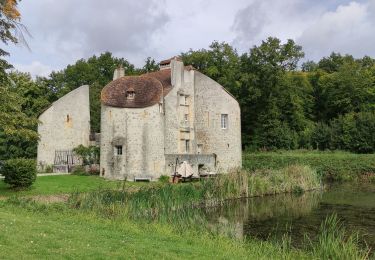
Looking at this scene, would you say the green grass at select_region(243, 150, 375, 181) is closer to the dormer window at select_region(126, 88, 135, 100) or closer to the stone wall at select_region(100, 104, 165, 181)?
the stone wall at select_region(100, 104, 165, 181)

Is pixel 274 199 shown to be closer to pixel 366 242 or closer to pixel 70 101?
pixel 366 242

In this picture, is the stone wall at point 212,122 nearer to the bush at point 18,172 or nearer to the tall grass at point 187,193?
the tall grass at point 187,193

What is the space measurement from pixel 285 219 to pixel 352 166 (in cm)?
2097

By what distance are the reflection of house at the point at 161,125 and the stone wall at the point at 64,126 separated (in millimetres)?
75

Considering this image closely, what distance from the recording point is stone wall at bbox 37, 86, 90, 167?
3406cm

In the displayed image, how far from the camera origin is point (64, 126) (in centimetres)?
3488

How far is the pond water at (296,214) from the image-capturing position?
53.5ft

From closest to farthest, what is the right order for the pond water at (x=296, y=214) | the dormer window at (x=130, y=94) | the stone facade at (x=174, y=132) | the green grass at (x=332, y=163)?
the pond water at (x=296, y=214), the stone facade at (x=174, y=132), the dormer window at (x=130, y=94), the green grass at (x=332, y=163)

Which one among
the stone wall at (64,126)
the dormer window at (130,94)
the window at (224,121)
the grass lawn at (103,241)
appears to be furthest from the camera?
the window at (224,121)

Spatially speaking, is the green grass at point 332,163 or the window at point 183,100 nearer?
the window at point 183,100

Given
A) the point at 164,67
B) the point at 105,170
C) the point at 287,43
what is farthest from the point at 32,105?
the point at 287,43

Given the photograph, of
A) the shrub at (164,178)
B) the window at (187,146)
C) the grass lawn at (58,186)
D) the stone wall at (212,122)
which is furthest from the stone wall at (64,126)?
the shrub at (164,178)

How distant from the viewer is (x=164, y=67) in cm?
3675

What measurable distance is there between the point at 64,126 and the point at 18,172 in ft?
47.3
